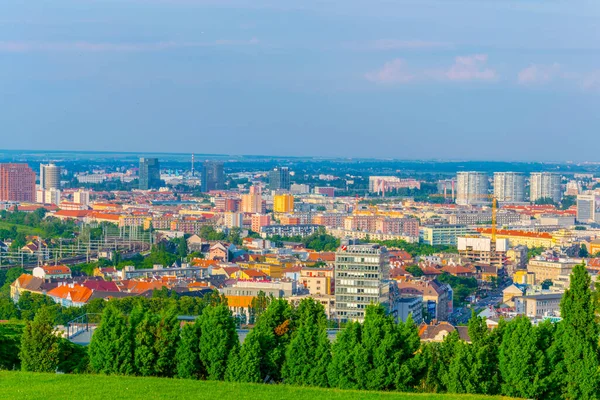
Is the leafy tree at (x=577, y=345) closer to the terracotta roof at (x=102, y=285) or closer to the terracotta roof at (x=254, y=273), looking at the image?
the terracotta roof at (x=102, y=285)

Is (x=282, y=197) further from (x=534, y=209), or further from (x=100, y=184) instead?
(x=100, y=184)

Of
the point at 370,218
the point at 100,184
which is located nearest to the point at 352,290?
the point at 370,218

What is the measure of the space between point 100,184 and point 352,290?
9093cm

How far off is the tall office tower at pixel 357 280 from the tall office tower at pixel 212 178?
275 ft

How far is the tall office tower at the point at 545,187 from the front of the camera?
4006 inches

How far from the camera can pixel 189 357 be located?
1369 cm

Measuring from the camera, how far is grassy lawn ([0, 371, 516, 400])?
39.0 ft

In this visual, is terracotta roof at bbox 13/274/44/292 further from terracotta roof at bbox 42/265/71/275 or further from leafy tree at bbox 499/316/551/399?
leafy tree at bbox 499/316/551/399

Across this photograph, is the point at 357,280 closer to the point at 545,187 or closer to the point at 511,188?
the point at 545,187

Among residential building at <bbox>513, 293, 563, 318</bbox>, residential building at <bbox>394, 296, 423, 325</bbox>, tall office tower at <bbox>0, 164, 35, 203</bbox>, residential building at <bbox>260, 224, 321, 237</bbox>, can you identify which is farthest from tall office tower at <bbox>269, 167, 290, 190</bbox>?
residential building at <bbox>394, 296, 423, 325</bbox>

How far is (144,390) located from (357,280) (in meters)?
16.3

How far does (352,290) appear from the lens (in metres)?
28.2

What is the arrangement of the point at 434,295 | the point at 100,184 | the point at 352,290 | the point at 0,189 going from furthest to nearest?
the point at 100,184
the point at 0,189
the point at 434,295
the point at 352,290

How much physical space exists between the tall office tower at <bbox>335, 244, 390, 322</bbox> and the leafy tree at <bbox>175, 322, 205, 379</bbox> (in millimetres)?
14327
